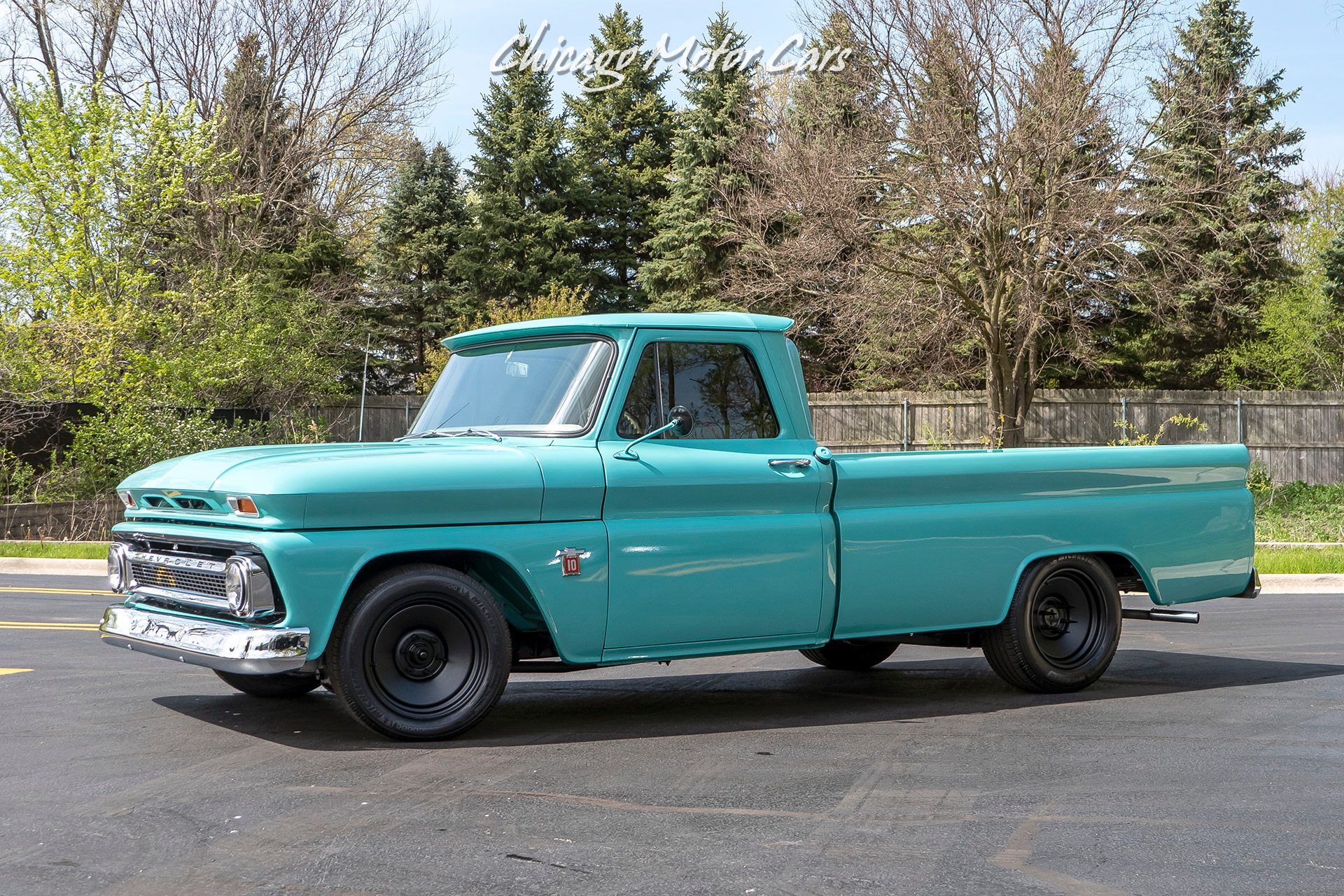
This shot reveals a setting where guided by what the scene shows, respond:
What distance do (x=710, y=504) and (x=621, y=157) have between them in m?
40.6

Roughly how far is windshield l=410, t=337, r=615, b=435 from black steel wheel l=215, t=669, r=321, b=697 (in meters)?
1.54

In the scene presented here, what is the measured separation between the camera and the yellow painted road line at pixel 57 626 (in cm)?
1031

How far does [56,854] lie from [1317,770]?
202 inches

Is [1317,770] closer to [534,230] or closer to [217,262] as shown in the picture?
[217,262]

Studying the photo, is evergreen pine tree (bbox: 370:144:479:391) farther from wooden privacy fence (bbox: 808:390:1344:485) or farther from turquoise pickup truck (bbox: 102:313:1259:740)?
turquoise pickup truck (bbox: 102:313:1259:740)

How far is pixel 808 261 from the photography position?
27422 mm

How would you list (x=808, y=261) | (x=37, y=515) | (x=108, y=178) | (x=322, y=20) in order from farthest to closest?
(x=322, y=20) < (x=808, y=261) < (x=108, y=178) < (x=37, y=515)

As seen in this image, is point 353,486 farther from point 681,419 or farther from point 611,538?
point 681,419

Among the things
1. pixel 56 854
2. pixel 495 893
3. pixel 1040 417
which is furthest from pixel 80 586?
pixel 1040 417

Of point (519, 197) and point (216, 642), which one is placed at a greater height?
point (519, 197)

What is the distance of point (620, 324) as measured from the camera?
21.2ft

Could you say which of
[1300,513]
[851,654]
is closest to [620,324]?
[851,654]

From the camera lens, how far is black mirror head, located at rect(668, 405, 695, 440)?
6262mm

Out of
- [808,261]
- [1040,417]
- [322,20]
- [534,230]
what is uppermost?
[322,20]
